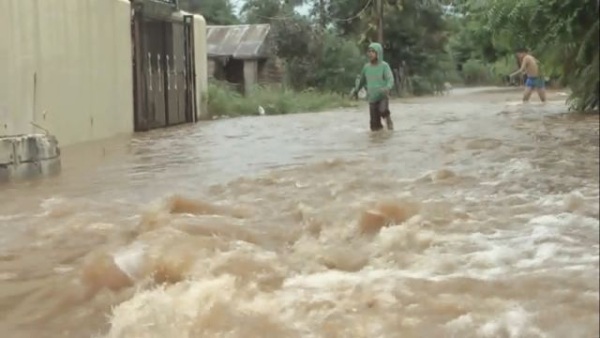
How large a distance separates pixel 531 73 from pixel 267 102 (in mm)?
7975

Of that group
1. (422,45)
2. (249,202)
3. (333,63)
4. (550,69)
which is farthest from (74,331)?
(422,45)

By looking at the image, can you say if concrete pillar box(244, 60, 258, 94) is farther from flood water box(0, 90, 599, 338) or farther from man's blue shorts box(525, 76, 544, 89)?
flood water box(0, 90, 599, 338)

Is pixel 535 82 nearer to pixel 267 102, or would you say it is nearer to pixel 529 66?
pixel 529 66

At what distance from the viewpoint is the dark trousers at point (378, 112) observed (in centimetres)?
1386

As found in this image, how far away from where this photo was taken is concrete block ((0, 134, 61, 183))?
9.26m

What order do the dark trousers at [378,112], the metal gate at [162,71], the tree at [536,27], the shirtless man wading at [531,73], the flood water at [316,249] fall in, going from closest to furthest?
the flood water at [316,249] < the tree at [536,27] < the dark trousers at [378,112] < the metal gate at [162,71] < the shirtless man wading at [531,73]

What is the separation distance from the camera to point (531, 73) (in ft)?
63.5

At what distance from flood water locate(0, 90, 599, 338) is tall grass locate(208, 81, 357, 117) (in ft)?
40.7

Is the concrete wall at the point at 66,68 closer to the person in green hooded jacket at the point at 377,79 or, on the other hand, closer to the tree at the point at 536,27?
the person in green hooded jacket at the point at 377,79

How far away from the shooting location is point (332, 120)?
1931 cm

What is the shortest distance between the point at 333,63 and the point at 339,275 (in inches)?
1142

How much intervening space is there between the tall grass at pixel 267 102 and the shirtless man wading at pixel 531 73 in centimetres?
690

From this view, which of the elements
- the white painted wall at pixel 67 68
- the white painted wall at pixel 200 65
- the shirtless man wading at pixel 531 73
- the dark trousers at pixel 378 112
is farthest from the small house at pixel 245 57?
the dark trousers at pixel 378 112

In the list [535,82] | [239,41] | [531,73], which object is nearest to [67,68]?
[531,73]
